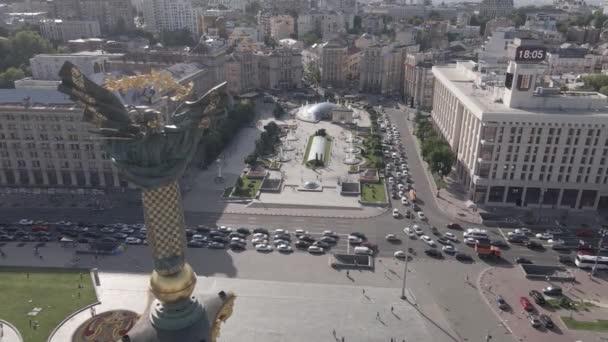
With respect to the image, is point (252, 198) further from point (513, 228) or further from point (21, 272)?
point (513, 228)

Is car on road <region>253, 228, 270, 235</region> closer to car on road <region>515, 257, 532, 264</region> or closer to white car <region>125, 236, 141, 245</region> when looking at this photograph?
white car <region>125, 236, 141, 245</region>

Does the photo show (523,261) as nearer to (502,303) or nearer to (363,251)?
(502,303)

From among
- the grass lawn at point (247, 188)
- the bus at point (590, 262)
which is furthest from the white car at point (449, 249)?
the grass lawn at point (247, 188)

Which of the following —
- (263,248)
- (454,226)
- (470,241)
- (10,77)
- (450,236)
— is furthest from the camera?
(10,77)

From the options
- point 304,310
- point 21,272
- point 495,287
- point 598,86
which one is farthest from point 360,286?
point 598,86

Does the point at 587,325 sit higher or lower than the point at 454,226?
lower

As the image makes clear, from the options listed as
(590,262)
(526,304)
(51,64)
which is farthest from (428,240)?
(51,64)

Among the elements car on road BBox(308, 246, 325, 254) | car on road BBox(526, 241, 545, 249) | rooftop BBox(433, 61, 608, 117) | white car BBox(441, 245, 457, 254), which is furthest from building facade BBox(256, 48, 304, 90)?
car on road BBox(526, 241, 545, 249)
